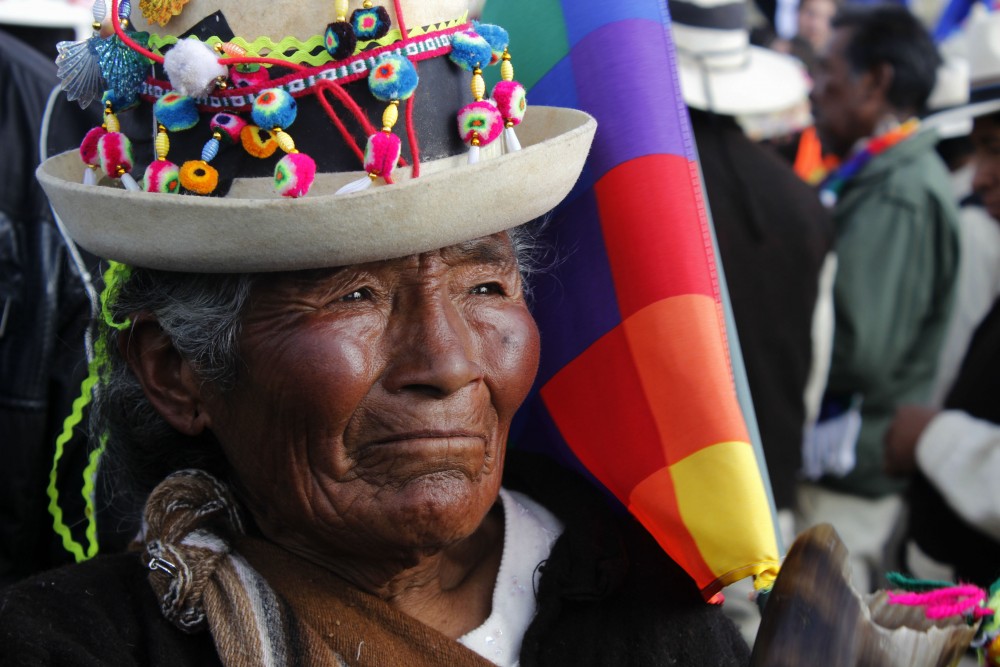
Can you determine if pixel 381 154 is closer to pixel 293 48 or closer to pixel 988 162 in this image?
pixel 293 48

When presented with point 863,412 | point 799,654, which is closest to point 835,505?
point 863,412

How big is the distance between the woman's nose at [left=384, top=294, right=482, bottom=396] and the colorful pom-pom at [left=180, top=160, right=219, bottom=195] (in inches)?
13.7

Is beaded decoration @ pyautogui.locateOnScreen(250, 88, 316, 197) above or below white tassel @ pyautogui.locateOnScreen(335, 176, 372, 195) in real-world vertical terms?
above

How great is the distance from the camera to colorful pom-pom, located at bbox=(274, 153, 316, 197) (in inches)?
62.1

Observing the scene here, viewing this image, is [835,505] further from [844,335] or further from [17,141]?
[17,141]

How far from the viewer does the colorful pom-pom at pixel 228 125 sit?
5.37ft

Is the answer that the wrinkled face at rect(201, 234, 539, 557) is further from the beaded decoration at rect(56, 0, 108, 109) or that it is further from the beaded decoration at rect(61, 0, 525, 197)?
the beaded decoration at rect(56, 0, 108, 109)

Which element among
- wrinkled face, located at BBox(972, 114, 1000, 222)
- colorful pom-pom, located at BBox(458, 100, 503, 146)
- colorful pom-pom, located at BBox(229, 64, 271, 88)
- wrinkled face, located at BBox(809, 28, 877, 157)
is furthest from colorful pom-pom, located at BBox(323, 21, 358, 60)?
wrinkled face, located at BBox(809, 28, 877, 157)

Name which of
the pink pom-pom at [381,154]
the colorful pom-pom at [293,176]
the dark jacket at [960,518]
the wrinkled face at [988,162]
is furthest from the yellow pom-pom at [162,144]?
the wrinkled face at [988,162]

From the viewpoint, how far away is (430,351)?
1.69m

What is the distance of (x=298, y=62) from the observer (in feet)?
5.35

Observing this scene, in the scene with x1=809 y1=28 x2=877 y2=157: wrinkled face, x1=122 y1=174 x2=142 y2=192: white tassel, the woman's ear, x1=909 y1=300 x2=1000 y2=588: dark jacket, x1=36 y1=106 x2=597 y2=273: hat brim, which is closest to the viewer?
x1=36 y1=106 x2=597 y2=273: hat brim

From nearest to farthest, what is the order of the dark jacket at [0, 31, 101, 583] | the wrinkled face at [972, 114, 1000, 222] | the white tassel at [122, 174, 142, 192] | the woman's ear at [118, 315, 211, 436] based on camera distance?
the white tassel at [122, 174, 142, 192]
the woman's ear at [118, 315, 211, 436]
the dark jacket at [0, 31, 101, 583]
the wrinkled face at [972, 114, 1000, 222]

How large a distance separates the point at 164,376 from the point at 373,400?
0.42 meters
